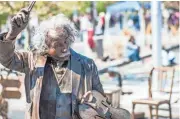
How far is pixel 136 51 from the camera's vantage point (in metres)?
17.8

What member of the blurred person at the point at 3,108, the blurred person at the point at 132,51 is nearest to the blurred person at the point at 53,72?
the blurred person at the point at 3,108

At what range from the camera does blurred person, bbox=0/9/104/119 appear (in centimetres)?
317

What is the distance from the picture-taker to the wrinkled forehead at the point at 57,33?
3176mm

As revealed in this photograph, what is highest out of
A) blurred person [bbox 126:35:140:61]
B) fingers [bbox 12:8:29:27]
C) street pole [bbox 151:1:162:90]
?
fingers [bbox 12:8:29:27]

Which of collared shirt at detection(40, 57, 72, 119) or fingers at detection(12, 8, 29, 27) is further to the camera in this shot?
collared shirt at detection(40, 57, 72, 119)

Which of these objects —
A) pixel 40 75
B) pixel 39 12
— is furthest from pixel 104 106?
pixel 39 12

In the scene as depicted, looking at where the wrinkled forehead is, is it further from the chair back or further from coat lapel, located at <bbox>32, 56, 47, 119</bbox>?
the chair back

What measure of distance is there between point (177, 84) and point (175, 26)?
19.9 metres

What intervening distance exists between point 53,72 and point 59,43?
183 millimetres

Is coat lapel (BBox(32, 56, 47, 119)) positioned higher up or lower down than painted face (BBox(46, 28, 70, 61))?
lower down

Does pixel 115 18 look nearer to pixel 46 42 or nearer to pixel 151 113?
pixel 151 113

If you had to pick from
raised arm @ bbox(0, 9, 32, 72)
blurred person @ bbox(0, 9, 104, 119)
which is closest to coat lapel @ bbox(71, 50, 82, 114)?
blurred person @ bbox(0, 9, 104, 119)

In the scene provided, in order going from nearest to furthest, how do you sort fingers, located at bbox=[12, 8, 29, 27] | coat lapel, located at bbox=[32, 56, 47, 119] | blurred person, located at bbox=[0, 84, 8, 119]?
fingers, located at bbox=[12, 8, 29, 27] < coat lapel, located at bbox=[32, 56, 47, 119] < blurred person, located at bbox=[0, 84, 8, 119]

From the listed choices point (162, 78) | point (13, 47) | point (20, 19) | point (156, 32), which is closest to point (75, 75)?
point (13, 47)
